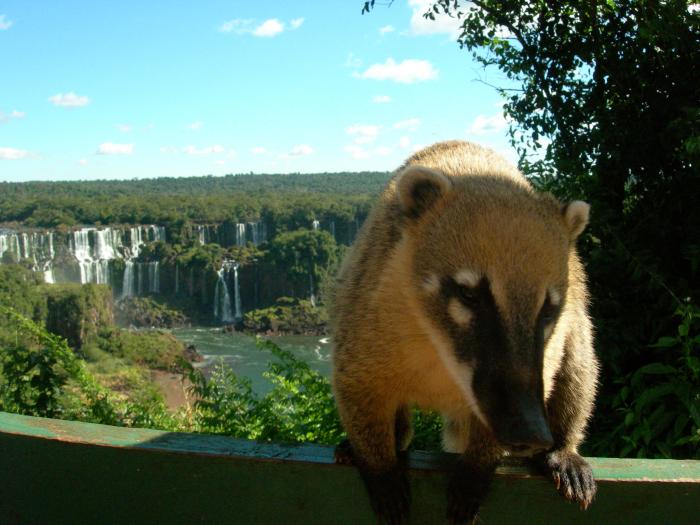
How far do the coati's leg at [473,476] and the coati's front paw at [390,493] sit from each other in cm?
14

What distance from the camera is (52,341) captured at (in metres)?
4.41

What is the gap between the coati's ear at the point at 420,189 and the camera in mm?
2197

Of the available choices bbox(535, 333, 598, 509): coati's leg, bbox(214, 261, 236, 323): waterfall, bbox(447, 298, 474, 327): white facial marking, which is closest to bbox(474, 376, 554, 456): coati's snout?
bbox(447, 298, 474, 327): white facial marking

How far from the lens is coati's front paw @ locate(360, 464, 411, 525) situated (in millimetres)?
2068

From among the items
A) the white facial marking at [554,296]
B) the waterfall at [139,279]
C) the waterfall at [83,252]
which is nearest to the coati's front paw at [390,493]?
the white facial marking at [554,296]

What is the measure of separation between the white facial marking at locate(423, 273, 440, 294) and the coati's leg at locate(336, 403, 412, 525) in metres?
0.49

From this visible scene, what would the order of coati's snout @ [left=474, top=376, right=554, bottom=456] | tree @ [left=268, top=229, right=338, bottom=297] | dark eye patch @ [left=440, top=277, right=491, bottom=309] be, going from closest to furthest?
coati's snout @ [left=474, top=376, right=554, bottom=456] < dark eye patch @ [left=440, top=277, right=491, bottom=309] < tree @ [left=268, top=229, right=338, bottom=297]

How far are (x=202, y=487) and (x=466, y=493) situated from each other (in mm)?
772

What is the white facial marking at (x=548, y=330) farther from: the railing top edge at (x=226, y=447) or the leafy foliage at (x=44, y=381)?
the leafy foliage at (x=44, y=381)

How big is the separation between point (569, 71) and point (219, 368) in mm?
3450

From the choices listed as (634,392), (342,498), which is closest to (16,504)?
(342,498)

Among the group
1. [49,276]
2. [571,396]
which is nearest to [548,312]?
[571,396]

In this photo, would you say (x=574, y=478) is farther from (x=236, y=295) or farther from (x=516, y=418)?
(x=236, y=295)

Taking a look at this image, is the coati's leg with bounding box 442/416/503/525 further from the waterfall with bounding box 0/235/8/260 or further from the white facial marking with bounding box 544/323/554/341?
the waterfall with bounding box 0/235/8/260
